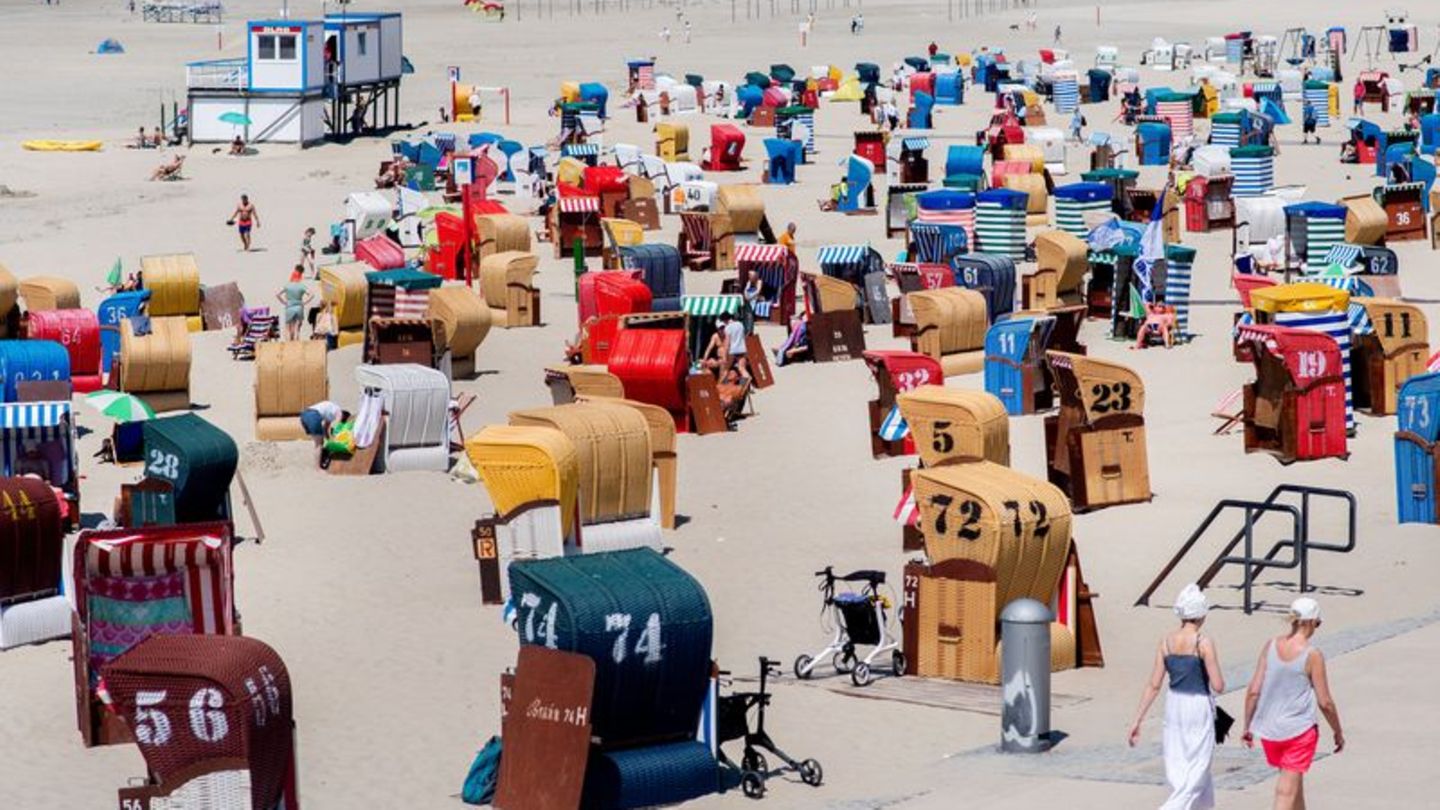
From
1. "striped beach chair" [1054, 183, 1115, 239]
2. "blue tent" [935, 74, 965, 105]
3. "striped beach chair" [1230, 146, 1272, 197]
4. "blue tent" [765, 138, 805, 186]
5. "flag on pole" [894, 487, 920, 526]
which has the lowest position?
"flag on pole" [894, 487, 920, 526]

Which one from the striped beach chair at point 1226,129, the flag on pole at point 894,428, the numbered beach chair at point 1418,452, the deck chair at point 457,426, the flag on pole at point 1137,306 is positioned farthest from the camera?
the striped beach chair at point 1226,129

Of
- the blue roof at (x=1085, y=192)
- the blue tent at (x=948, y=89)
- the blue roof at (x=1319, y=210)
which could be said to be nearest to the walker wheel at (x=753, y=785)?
the blue roof at (x=1319, y=210)

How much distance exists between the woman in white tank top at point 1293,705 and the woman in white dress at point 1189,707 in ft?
1.02

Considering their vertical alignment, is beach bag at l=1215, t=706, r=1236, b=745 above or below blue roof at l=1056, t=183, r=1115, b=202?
below

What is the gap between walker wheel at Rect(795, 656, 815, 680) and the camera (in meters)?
16.1

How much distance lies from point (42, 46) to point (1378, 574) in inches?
2961

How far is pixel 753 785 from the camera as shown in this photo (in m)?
13.5

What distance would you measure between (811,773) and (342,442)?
11388 mm

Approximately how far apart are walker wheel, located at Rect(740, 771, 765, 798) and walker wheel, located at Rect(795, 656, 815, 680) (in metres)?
2.54

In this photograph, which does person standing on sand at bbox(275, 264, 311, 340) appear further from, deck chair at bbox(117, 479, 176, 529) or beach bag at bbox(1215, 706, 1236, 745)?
beach bag at bbox(1215, 706, 1236, 745)

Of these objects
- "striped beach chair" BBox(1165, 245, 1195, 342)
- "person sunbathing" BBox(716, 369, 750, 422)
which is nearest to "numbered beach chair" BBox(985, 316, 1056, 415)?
"person sunbathing" BBox(716, 369, 750, 422)

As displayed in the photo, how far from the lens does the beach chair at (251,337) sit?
31.3 m

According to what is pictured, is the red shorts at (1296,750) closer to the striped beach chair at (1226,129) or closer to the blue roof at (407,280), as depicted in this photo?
the blue roof at (407,280)

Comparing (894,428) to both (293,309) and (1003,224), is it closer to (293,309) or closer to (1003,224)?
(293,309)
